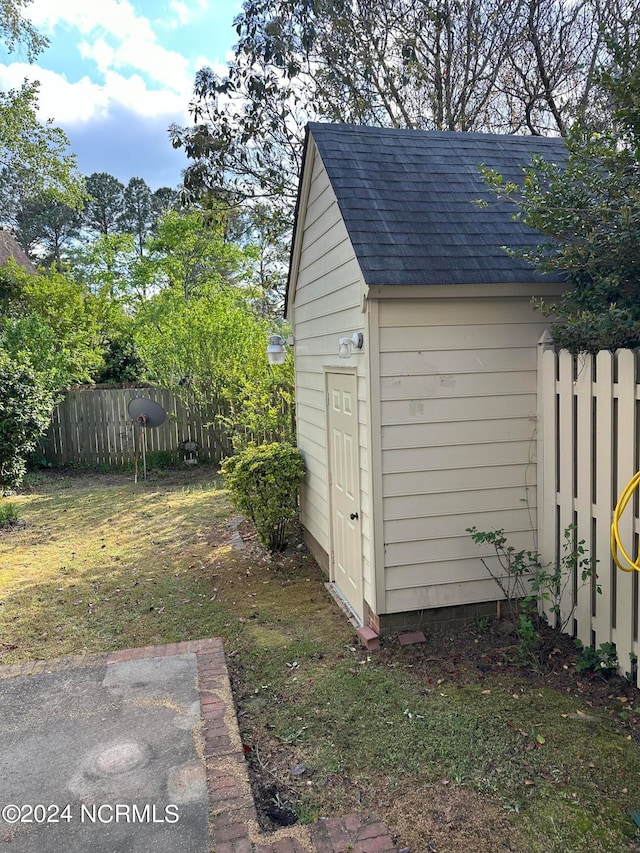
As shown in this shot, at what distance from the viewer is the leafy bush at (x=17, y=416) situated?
9758mm

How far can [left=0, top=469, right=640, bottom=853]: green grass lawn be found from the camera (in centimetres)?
275

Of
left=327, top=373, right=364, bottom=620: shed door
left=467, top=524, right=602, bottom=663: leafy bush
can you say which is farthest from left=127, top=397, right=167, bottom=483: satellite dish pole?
left=467, top=524, right=602, bottom=663: leafy bush

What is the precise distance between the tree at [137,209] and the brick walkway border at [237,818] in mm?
29658

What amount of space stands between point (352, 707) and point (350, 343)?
101 inches

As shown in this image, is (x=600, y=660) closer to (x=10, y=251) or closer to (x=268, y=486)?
(x=268, y=486)

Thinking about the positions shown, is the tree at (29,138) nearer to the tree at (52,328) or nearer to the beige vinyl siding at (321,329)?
the tree at (52,328)

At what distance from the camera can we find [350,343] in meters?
4.53

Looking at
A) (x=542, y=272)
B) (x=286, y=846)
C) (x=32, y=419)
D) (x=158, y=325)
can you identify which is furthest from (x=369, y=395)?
(x=158, y=325)

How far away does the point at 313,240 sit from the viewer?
588 cm

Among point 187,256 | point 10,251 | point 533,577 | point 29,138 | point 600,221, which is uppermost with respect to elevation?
point 29,138

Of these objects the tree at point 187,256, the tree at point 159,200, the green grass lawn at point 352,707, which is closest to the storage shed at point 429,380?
the green grass lawn at point 352,707

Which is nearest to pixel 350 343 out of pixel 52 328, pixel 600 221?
pixel 600 221

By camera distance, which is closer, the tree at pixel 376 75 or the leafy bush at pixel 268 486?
the leafy bush at pixel 268 486

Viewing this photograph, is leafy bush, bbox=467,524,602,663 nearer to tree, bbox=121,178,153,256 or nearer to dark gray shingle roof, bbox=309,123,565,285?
dark gray shingle roof, bbox=309,123,565,285
